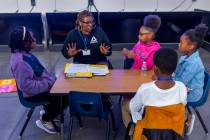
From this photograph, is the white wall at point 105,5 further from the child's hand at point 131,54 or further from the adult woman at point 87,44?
the child's hand at point 131,54

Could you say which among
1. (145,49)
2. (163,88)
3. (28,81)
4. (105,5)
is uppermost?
(105,5)

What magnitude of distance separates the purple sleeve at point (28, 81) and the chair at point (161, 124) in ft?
3.32

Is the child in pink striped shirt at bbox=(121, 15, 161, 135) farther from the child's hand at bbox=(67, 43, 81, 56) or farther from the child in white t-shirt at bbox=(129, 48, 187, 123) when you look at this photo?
the child in white t-shirt at bbox=(129, 48, 187, 123)

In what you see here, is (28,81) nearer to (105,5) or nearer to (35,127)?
(35,127)

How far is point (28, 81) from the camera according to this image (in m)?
2.45

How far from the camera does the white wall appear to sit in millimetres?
6004

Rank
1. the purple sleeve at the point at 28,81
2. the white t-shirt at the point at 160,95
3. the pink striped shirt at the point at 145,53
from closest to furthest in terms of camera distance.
Result: the white t-shirt at the point at 160,95 < the purple sleeve at the point at 28,81 < the pink striped shirt at the point at 145,53

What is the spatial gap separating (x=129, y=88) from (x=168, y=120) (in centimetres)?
49

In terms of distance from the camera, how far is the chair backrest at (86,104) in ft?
7.28

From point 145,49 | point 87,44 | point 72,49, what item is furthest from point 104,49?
point 145,49

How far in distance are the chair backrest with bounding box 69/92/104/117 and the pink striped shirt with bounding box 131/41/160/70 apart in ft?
2.32

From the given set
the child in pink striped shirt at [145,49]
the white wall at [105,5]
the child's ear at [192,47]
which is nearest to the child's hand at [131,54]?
the child in pink striped shirt at [145,49]

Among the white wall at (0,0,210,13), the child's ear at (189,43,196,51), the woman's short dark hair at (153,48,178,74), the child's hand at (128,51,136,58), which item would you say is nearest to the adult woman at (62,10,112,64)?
the child's hand at (128,51,136,58)

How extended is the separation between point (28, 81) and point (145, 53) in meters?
1.13
